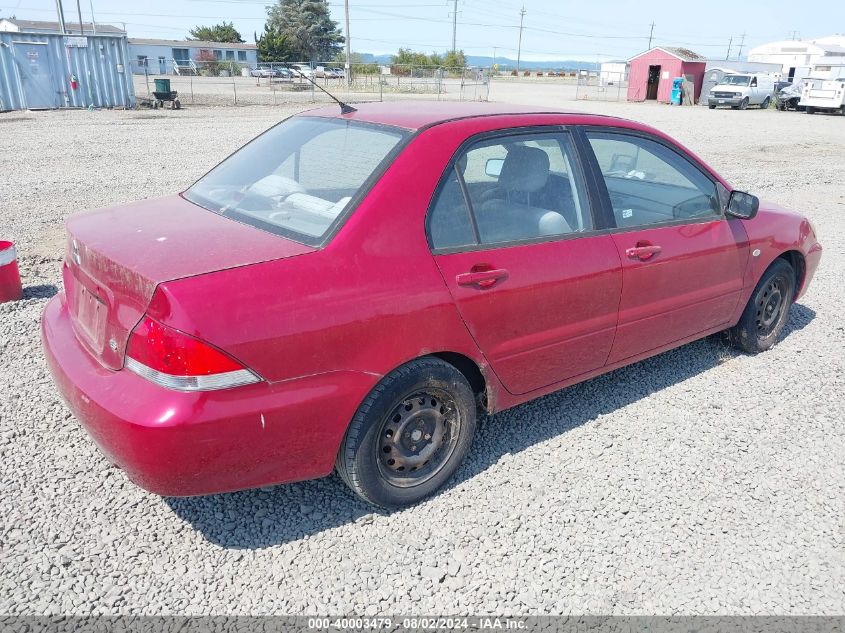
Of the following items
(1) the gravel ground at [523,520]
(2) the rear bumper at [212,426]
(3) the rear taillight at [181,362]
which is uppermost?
(3) the rear taillight at [181,362]

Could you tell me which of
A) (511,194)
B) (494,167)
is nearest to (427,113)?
(494,167)

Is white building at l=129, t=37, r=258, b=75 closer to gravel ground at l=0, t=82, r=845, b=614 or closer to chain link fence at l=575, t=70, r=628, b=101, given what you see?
chain link fence at l=575, t=70, r=628, b=101

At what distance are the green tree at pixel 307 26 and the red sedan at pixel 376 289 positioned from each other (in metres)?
79.8

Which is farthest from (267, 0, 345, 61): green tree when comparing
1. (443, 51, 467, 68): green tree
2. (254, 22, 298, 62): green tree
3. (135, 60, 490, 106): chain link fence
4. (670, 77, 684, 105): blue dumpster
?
(670, 77, 684, 105): blue dumpster

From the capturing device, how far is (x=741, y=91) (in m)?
33.7

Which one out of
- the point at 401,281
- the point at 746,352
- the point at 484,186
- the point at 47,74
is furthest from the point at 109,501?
the point at 47,74

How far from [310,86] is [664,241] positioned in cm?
3796

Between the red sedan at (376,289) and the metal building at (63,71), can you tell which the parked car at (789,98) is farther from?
the red sedan at (376,289)

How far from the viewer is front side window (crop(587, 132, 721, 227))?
3754 mm

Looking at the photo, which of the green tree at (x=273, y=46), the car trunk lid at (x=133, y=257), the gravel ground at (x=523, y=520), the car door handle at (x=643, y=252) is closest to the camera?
the car trunk lid at (x=133, y=257)

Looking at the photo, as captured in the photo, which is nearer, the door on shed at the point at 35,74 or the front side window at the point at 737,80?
the door on shed at the point at 35,74

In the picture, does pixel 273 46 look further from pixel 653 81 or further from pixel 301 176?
pixel 301 176

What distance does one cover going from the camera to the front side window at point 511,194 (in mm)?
2939

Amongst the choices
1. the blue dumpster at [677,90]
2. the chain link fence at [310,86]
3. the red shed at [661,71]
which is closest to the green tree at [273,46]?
the chain link fence at [310,86]
